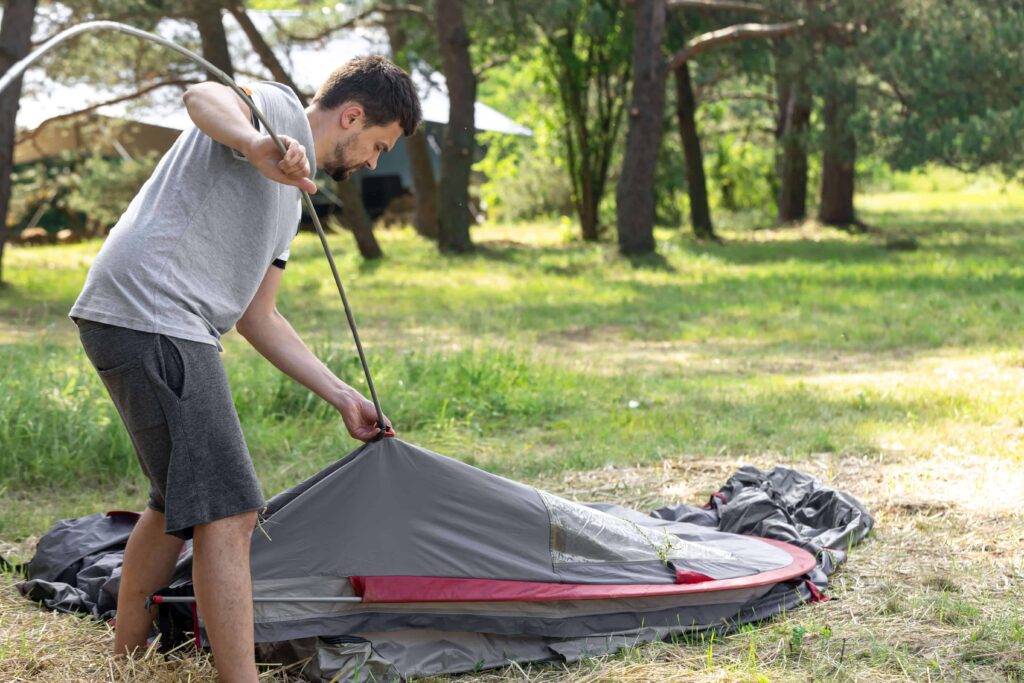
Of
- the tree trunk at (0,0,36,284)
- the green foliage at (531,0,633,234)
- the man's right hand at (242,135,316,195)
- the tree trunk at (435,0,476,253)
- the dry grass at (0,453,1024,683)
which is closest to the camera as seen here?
the man's right hand at (242,135,316,195)

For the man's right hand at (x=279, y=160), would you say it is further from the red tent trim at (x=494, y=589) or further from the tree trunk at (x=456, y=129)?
the tree trunk at (x=456, y=129)

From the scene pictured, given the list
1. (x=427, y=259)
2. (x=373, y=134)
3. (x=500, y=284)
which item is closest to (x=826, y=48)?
(x=500, y=284)

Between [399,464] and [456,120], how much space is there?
1213 centimetres

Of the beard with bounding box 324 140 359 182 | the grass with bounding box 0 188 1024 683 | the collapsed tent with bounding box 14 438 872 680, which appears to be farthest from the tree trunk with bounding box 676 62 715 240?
the beard with bounding box 324 140 359 182

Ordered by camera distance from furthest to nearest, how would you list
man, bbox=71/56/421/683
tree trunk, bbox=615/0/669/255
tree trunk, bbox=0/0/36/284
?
1. tree trunk, bbox=615/0/669/255
2. tree trunk, bbox=0/0/36/284
3. man, bbox=71/56/421/683

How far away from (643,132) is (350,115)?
11.7 meters

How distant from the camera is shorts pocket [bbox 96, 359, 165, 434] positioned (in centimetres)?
244

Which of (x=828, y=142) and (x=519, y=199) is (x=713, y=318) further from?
(x=519, y=199)

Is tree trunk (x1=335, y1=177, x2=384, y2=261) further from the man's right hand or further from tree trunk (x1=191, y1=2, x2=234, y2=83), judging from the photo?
the man's right hand

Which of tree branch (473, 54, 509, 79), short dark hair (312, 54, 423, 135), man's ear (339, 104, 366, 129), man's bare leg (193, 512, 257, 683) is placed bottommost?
man's bare leg (193, 512, 257, 683)

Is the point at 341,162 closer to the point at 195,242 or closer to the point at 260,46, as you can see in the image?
the point at 195,242

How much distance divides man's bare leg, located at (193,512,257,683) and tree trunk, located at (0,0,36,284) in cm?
858

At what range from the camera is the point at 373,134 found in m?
2.70

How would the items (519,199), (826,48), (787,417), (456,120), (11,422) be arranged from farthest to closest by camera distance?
1. (519,199)
2. (456,120)
3. (826,48)
4. (787,417)
5. (11,422)
